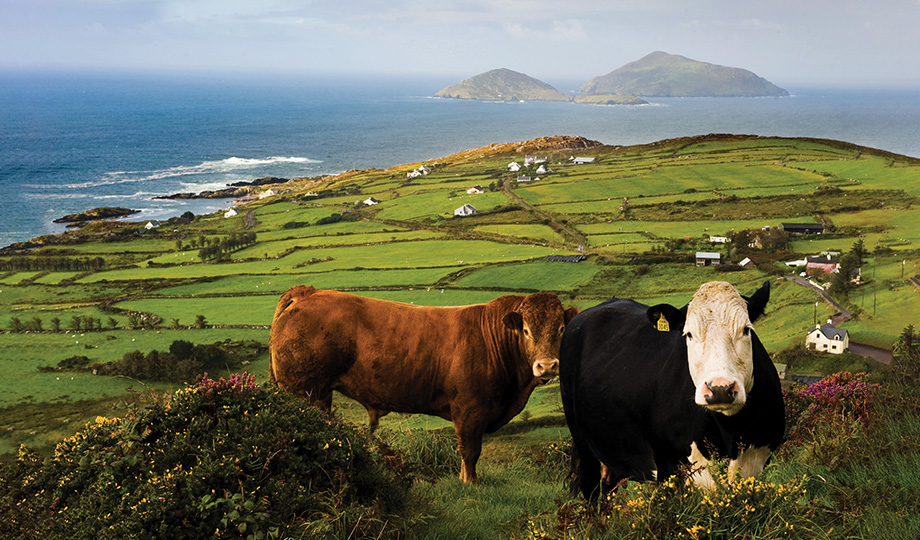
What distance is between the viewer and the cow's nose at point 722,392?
4406 millimetres

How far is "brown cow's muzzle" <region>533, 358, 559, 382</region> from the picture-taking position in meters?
8.58

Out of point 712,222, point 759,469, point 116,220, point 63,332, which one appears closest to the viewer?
point 759,469

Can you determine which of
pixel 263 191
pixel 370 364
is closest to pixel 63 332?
pixel 370 364

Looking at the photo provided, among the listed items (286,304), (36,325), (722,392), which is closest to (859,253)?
(286,304)

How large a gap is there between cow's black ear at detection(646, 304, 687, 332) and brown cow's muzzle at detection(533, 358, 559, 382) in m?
3.31

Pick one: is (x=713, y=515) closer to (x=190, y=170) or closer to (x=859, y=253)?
(x=859, y=253)

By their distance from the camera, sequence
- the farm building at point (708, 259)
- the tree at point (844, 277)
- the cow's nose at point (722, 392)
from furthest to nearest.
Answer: the farm building at point (708, 259)
the tree at point (844, 277)
the cow's nose at point (722, 392)

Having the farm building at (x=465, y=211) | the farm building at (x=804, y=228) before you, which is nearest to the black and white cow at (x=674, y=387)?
the farm building at (x=804, y=228)

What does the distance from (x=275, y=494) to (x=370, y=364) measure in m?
3.97

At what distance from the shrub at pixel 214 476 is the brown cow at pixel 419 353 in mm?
2710

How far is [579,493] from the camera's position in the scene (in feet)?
23.2

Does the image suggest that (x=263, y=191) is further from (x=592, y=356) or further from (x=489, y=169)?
(x=592, y=356)

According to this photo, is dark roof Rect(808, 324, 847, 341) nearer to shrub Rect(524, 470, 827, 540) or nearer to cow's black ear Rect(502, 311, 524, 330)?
cow's black ear Rect(502, 311, 524, 330)

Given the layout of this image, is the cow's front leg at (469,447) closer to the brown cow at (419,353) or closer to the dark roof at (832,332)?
the brown cow at (419,353)
